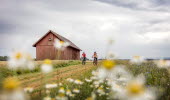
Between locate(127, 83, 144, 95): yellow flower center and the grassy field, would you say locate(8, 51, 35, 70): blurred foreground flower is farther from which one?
locate(127, 83, 144, 95): yellow flower center

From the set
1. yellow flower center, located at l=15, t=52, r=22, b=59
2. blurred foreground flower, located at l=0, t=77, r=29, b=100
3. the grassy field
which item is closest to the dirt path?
the grassy field

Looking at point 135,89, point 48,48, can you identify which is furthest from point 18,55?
point 48,48

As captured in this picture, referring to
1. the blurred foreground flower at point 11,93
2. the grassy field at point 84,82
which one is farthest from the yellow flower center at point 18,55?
the blurred foreground flower at point 11,93

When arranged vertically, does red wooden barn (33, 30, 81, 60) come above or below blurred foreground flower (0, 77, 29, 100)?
above

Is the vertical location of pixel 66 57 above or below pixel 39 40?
below

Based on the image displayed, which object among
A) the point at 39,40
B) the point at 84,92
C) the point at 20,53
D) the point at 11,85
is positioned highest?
the point at 39,40

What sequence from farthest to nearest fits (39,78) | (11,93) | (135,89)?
(39,78) → (135,89) → (11,93)

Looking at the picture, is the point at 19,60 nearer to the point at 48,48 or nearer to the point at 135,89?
the point at 135,89

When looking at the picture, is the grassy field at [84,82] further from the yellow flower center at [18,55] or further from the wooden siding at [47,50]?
the wooden siding at [47,50]

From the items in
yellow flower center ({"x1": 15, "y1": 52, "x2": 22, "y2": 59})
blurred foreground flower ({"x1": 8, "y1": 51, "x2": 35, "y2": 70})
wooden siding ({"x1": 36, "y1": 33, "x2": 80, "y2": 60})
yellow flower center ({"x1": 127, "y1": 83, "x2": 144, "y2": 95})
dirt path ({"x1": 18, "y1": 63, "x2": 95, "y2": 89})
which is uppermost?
wooden siding ({"x1": 36, "y1": 33, "x2": 80, "y2": 60})

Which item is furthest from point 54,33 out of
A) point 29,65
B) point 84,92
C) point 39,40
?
point 29,65

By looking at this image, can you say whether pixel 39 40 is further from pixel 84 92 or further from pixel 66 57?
pixel 84 92

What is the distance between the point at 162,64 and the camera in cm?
479

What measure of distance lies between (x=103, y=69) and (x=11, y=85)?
121 centimetres
